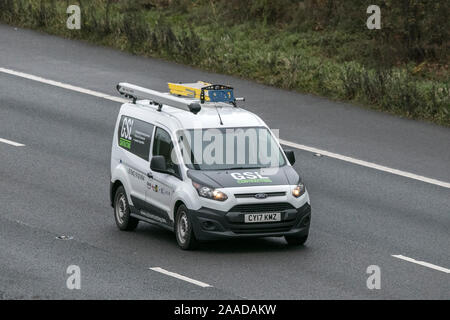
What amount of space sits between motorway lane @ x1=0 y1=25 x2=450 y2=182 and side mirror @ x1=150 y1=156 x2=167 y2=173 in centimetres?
670

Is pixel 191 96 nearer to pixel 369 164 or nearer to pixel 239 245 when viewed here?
pixel 239 245

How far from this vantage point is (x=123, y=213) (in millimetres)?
19922

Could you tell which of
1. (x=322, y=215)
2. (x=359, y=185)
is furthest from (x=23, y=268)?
(x=359, y=185)

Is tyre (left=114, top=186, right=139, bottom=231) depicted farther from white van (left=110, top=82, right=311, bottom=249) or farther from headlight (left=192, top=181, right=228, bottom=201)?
headlight (left=192, top=181, right=228, bottom=201)

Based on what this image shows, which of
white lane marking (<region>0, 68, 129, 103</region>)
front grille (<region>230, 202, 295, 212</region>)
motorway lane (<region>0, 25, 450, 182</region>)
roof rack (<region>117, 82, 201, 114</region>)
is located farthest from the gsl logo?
white lane marking (<region>0, 68, 129, 103</region>)

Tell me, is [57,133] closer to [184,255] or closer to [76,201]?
[76,201]

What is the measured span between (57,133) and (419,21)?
9.46 meters

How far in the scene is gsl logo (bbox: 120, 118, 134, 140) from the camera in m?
19.9

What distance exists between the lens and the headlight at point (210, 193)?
1772 centimetres

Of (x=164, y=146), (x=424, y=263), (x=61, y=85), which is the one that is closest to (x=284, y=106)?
(x=61, y=85)

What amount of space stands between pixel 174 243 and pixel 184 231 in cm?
73

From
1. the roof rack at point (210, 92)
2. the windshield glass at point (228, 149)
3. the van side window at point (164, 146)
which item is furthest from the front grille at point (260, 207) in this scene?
the roof rack at point (210, 92)

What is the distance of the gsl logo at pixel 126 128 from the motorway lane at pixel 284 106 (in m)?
6.00
